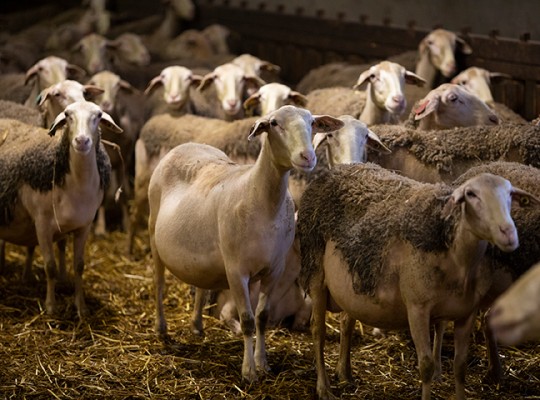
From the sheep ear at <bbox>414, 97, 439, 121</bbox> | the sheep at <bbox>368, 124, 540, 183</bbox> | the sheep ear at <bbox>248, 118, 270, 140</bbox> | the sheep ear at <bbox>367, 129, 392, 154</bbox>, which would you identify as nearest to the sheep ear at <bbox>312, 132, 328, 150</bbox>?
the sheep ear at <bbox>367, 129, 392, 154</bbox>

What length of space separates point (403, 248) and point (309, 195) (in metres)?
0.93

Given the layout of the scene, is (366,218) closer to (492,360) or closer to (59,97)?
(492,360)

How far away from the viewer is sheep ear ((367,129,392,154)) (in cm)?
684

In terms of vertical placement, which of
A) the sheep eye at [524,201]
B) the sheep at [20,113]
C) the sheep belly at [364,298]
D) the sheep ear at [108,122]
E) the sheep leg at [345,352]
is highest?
the sheep eye at [524,201]

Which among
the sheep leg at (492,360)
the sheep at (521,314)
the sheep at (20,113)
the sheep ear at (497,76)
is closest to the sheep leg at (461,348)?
the sheep leg at (492,360)

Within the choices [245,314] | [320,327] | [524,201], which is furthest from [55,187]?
[524,201]

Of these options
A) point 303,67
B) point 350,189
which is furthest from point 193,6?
point 350,189

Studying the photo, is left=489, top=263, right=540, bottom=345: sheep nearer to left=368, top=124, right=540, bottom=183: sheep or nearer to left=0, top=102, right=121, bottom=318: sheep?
left=368, top=124, right=540, bottom=183: sheep

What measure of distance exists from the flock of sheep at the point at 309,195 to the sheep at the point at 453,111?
11 millimetres

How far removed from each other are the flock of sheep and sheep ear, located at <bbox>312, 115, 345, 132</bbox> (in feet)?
0.04

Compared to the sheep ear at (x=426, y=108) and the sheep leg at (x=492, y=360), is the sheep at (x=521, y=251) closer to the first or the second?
the sheep leg at (x=492, y=360)

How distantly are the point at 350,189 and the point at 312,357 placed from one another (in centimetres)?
146

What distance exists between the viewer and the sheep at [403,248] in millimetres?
4895

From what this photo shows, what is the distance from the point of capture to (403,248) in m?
5.27
